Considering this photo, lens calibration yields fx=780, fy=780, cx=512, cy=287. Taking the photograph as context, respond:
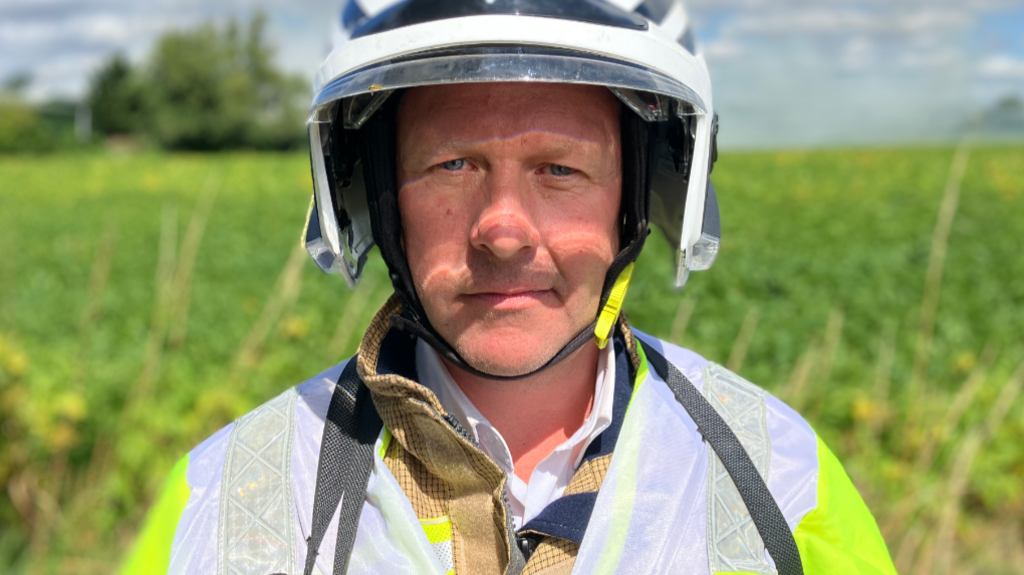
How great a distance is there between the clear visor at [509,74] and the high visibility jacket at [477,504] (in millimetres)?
495

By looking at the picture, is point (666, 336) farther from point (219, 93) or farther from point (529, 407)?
point (219, 93)

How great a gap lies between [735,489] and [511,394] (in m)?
0.48

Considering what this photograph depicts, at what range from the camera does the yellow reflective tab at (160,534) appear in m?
1.41

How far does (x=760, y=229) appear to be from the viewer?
12820mm

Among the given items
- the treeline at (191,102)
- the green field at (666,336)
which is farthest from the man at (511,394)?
the treeline at (191,102)

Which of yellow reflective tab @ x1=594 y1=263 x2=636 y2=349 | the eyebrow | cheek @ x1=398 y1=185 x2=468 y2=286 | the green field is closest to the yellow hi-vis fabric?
yellow reflective tab @ x1=594 y1=263 x2=636 y2=349

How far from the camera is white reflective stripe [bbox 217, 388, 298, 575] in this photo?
138cm

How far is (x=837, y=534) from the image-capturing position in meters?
1.42

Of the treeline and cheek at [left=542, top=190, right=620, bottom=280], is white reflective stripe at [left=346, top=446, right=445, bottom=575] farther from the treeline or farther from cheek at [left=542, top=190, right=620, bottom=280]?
the treeline

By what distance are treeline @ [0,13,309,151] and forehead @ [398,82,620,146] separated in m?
57.9

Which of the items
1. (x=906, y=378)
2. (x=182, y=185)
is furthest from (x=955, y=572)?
(x=182, y=185)

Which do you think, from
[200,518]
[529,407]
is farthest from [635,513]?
[200,518]

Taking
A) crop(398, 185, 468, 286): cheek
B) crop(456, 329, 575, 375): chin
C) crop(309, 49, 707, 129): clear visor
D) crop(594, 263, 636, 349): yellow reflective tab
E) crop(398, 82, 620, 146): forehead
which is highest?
crop(309, 49, 707, 129): clear visor

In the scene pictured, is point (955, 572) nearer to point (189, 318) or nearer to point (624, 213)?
point (624, 213)
